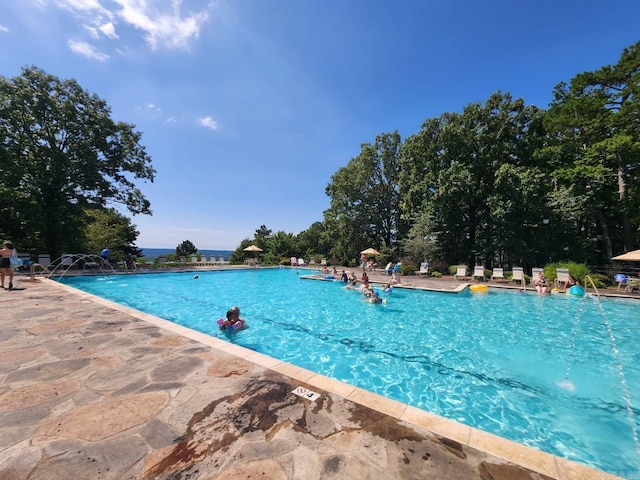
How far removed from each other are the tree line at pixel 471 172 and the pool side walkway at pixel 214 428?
62.1 ft

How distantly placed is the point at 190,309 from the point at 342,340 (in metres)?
6.37

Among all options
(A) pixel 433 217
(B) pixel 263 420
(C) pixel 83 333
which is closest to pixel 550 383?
(B) pixel 263 420

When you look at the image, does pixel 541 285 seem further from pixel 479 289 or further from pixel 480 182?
pixel 480 182

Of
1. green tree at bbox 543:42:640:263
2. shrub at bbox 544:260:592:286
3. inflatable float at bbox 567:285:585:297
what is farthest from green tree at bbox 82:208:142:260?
green tree at bbox 543:42:640:263

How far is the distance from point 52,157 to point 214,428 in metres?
22.6

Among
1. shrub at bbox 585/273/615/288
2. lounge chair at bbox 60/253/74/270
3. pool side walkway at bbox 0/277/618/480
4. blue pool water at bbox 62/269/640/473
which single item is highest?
lounge chair at bbox 60/253/74/270

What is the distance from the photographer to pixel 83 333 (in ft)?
15.8

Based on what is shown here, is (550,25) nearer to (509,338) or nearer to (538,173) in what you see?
(538,173)

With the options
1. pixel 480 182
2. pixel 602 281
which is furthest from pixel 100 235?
pixel 602 281

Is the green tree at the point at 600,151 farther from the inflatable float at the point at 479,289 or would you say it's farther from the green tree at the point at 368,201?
the green tree at the point at 368,201

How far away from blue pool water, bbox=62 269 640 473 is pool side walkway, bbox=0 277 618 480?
206 centimetres

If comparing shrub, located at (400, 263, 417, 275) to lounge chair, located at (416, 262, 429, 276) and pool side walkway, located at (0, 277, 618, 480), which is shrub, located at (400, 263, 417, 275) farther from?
pool side walkway, located at (0, 277, 618, 480)

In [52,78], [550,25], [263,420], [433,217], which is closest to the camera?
[263,420]

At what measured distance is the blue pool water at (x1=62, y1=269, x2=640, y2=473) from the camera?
12.6ft
